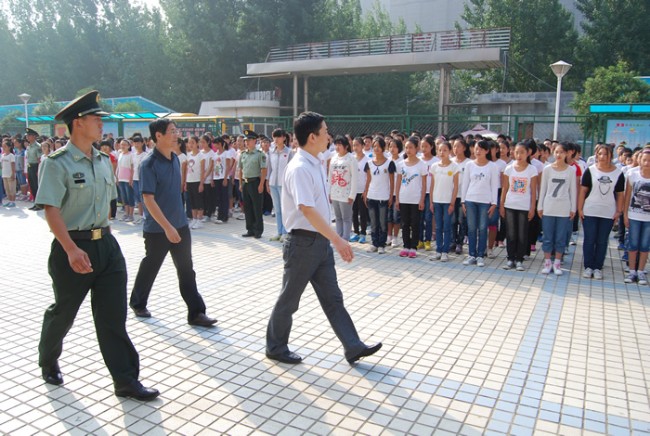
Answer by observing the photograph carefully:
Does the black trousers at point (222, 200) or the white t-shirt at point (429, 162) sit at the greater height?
the white t-shirt at point (429, 162)

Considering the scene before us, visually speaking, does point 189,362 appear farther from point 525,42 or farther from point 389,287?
point 525,42

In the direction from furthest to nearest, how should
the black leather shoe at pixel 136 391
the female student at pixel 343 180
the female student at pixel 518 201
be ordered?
the female student at pixel 343 180 → the female student at pixel 518 201 → the black leather shoe at pixel 136 391

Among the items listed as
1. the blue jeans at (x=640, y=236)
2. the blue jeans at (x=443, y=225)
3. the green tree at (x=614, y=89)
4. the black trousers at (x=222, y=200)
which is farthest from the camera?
the green tree at (x=614, y=89)

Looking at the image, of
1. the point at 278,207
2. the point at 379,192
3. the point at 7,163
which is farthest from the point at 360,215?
the point at 7,163

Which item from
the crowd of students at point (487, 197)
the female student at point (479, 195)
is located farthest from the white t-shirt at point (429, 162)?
the female student at point (479, 195)

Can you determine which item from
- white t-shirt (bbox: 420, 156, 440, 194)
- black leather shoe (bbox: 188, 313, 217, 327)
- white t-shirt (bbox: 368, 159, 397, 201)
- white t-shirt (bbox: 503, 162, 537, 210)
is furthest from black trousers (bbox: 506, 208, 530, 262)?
black leather shoe (bbox: 188, 313, 217, 327)

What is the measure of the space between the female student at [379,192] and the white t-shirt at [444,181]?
2.35 feet

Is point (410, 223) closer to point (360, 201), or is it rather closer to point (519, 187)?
point (360, 201)

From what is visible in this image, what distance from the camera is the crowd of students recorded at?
22.3ft

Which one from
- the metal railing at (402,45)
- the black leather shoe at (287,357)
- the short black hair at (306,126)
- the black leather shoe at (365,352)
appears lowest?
the black leather shoe at (287,357)

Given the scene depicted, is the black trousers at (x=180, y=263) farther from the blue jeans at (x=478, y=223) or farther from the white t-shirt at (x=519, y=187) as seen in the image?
the white t-shirt at (x=519, y=187)

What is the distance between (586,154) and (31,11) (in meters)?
49.4

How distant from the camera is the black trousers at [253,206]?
927 centimetres

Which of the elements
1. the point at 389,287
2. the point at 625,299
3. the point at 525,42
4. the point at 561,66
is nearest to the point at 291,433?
the point at 389,287
